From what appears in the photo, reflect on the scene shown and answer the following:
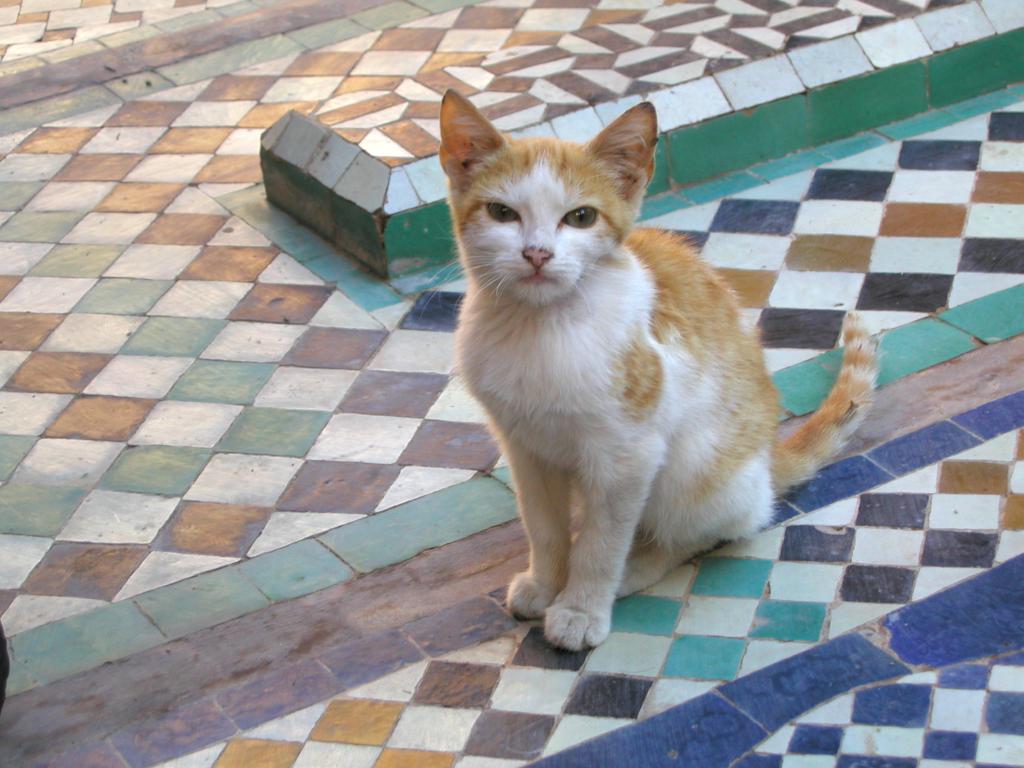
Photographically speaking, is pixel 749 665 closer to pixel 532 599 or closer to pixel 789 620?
pixel 789 620

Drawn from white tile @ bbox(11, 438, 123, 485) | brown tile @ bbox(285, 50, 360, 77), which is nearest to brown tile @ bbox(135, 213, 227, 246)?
brown tile @ bbox(285, 50, 360, 77)

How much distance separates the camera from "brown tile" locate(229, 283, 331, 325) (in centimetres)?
392

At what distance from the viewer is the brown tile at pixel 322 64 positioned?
16.6 ft

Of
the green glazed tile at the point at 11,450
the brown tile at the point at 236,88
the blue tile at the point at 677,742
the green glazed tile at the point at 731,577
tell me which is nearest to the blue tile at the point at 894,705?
the blue tile at the point at 677,742

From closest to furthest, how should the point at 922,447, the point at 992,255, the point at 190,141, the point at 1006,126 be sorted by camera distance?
the point at 922,447, the point at 992,255, the point at 1006,126, the point at 190,141

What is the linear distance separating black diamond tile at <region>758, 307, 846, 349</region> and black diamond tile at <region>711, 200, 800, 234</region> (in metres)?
0.43

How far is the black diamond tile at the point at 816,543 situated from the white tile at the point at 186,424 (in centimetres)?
136

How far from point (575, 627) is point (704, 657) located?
0.24 m

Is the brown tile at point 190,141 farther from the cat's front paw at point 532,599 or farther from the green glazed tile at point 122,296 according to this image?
the cat's front paw at point 532,599

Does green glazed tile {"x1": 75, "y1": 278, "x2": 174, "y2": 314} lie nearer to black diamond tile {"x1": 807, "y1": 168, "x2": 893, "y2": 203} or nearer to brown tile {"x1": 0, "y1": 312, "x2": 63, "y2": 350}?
brown tile {"x1": 0, "y1": 312, "x2": 63, "y2": 350}

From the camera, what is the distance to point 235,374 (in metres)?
3.70

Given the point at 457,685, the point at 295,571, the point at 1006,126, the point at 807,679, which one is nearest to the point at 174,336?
the point at 295,571

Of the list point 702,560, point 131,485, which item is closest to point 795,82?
point 702,560

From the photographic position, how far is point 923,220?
4043 millimetres
